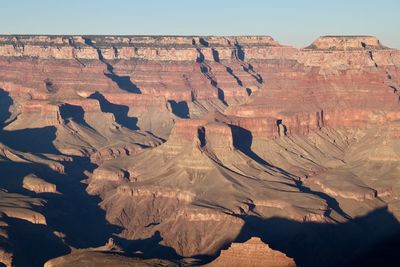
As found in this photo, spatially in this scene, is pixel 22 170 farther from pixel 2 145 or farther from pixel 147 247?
pixel 147 247

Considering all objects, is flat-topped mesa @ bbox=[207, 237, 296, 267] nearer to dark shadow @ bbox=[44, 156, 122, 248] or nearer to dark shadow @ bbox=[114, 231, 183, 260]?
dark shadow @ bbox=[114, 231, 183, 260]

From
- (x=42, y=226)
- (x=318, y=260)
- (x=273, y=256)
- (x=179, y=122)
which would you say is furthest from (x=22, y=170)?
(x=273, y=256)

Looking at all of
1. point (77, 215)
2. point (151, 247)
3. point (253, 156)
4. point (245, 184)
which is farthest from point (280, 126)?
point (151, 247)

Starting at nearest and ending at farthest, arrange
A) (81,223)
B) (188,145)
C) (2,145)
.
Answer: (81,223) → (188,145) → (2,145)

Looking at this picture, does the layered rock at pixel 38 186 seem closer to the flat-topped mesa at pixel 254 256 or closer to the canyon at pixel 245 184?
the canyon at pixel 245 184

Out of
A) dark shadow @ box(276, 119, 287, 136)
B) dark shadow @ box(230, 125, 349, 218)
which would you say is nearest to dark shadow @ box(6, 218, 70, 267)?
dark shadow @ box(230, 125, 349, 218)

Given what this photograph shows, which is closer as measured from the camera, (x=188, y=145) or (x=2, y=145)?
(x=188, y=145)

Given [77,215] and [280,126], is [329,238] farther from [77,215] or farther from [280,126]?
[280,126]
